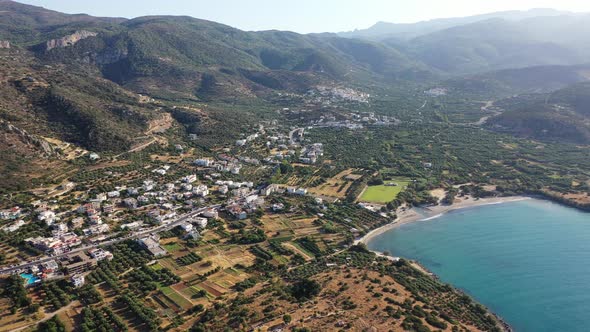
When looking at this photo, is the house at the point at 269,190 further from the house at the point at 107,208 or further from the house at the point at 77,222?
the house at the point at 77,222

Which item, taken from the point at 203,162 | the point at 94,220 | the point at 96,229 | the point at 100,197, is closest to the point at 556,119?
the point at 203,162

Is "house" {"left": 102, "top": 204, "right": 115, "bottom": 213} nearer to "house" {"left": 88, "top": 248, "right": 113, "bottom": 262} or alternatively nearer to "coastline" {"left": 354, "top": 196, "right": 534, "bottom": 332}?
"house" {"left": 88, "top": 248, "right": 113, "bottom": 262}

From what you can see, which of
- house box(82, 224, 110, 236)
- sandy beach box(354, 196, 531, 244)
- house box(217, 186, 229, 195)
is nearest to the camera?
house box(82, 224, 110, 236)

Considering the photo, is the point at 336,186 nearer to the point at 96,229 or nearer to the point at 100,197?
the point at 100,197

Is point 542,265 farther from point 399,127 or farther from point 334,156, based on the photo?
point 399,127

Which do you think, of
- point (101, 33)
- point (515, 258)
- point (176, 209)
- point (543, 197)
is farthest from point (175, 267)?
point (101, 33)

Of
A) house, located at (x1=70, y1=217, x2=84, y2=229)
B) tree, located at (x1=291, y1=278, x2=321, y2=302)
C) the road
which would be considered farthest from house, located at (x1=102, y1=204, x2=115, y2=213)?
tree, located at (x1=291, y1=278, x2=321, y2=302)

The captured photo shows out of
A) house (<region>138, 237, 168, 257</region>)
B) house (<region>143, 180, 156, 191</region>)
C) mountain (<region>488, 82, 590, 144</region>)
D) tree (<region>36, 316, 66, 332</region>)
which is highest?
mountain (<region>488, 82, 590, 144</region>)
